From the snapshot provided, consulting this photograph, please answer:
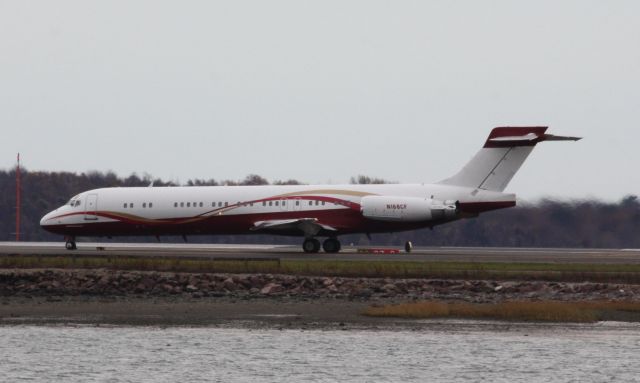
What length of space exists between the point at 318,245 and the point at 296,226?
1.48 meters

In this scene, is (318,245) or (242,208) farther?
(242,208)

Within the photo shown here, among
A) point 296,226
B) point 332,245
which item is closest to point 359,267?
point 296,226

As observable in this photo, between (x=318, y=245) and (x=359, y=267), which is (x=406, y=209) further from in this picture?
(x=359, y=267)

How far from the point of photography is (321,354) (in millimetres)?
24469

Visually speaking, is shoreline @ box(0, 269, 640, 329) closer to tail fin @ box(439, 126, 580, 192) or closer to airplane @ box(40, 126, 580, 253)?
airplane @ box(40, 126, 580, 253)

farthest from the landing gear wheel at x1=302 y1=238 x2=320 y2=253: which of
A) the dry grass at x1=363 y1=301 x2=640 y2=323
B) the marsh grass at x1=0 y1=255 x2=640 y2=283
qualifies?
the dry grass at x1=363 y1=301 x2=640 y2=323

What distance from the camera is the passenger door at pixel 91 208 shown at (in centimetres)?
6019

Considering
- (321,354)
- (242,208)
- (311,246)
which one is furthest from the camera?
(242,208)

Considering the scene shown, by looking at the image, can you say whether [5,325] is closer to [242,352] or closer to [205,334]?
[205,334]

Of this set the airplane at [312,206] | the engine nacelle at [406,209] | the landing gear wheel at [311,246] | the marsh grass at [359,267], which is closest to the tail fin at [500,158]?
the airplane at [312,206]

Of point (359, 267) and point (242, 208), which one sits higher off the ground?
point (242, 208)

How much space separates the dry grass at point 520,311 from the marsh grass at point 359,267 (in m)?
5.78

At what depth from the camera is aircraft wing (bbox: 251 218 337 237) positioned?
5594 cm

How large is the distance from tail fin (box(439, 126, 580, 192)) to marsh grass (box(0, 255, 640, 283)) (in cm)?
931
